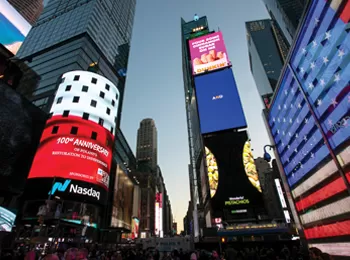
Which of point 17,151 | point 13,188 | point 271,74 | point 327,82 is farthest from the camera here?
point 271,74

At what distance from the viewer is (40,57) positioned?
53.7 metres

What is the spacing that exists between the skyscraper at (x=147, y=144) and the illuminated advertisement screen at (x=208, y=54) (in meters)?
96.0

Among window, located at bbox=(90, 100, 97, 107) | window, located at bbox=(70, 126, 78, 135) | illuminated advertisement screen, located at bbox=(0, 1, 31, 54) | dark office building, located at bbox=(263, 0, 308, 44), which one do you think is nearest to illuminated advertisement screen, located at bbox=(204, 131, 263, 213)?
window, located at bbox=(90, 100, 97, 107)

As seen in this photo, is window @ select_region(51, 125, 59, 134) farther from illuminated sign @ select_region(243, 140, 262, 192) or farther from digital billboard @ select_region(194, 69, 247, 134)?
illuminated sign @ select_region(243, 140, 262, 192)

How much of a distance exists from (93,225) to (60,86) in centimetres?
2111

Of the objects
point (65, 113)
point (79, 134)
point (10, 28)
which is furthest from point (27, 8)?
point (79, 134)

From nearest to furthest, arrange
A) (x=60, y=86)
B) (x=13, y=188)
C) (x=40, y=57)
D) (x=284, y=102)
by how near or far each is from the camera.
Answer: (x=13, y=188) → (x=284, y=102) → (x=60, y=86) → (x=40, y=57)

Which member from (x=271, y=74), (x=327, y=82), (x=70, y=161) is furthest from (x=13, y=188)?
(x=271, y=74)

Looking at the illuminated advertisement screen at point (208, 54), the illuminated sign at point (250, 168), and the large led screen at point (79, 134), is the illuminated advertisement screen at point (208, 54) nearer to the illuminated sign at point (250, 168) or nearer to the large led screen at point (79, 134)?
the illuminated sign at point (250, 168)

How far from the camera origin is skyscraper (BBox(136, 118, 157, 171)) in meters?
149

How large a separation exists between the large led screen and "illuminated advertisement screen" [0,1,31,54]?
7.32 meters

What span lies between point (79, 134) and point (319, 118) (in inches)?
1108

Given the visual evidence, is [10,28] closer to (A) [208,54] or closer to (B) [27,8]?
(A) [208,54]

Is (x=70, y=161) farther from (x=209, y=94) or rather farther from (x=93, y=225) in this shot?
(x=209, y=94)
